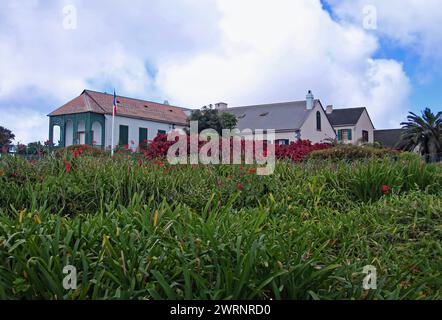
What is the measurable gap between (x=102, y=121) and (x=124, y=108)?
10.1ft

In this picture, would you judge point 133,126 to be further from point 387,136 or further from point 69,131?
point 387,136

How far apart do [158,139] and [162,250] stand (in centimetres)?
914

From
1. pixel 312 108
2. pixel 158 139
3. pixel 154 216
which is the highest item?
pixel 312 108

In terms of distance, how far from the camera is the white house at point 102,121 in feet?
92.4

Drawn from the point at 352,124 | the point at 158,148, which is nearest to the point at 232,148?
the point at 158,148

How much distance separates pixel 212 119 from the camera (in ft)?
85.8

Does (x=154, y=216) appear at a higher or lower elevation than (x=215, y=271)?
higher

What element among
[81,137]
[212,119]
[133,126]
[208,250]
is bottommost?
[208,250]

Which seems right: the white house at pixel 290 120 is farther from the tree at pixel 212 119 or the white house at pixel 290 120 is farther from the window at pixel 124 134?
the window at pixel 124 134

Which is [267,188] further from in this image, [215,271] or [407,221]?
[215,271]

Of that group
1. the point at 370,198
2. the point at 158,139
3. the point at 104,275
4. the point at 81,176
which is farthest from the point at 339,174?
the point at 158,139

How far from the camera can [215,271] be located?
7.54ft
